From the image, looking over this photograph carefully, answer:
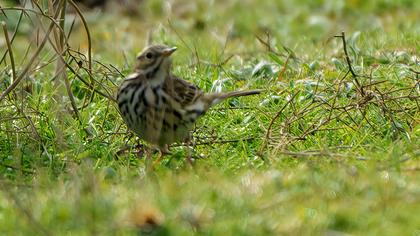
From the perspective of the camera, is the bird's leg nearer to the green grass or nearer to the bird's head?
the green grass

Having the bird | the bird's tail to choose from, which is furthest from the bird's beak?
the bird's tail

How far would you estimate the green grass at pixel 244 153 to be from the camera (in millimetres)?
4868

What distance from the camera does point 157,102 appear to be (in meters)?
6.31

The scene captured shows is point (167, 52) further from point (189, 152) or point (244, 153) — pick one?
point (244, 153)

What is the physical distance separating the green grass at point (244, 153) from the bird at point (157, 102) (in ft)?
0.68

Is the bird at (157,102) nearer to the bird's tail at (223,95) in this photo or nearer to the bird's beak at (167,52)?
the bird's beak at (167,52)

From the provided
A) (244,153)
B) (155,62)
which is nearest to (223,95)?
(244,153)

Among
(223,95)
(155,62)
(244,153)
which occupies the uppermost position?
(155,62)

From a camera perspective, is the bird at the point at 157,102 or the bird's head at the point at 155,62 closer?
the bird at the point at 157,102

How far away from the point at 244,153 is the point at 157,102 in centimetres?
73

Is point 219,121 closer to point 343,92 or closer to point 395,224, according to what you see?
point 343,92

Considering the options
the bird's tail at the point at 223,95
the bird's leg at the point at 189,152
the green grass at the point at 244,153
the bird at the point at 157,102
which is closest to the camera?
the green grass at the point at 244,153

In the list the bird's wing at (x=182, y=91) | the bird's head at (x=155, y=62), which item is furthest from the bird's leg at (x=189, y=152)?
the bird's head at (x=155, y=62)

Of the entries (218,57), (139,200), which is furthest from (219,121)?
(139,200)
